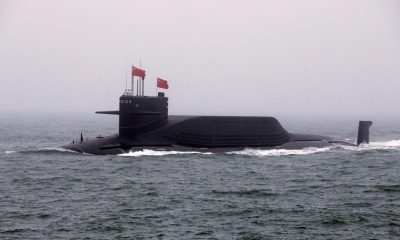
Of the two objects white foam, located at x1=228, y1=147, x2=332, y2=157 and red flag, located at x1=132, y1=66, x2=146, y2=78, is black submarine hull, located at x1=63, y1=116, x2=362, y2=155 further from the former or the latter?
red flag, located at x1=132, y1=66, x2=146, y2=78

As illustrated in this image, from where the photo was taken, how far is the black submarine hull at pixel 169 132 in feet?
163

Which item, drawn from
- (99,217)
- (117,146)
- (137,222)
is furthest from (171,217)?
(117,146)

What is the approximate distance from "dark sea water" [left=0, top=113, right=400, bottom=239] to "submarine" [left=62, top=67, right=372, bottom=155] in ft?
5.51

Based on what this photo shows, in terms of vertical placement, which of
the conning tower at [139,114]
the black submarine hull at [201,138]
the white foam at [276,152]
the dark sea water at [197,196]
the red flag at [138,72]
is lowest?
the dark sea water at [197,196]

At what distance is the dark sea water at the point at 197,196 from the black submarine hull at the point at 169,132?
5.41 ft

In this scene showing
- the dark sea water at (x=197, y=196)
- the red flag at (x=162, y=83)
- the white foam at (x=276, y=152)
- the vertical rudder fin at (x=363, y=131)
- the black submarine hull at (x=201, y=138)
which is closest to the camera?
the dark sea water at (x=197, y=196)

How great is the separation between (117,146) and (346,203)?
2485cm

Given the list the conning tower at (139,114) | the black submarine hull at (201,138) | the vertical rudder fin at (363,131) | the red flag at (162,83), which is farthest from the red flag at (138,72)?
the vertical rudder fin at (363,131)

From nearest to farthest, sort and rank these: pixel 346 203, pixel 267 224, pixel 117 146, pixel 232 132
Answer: pixel 267 224
pixel 346 203
pixel 117 146
pixel 232 132

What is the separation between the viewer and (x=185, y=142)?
50.9 metres

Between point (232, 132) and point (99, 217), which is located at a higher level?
point (232, 132)

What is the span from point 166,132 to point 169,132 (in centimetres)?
29

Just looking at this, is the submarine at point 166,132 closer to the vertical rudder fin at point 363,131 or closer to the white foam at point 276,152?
the white foam at point 276,152

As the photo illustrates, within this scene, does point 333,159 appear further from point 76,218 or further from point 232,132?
point 76,218
